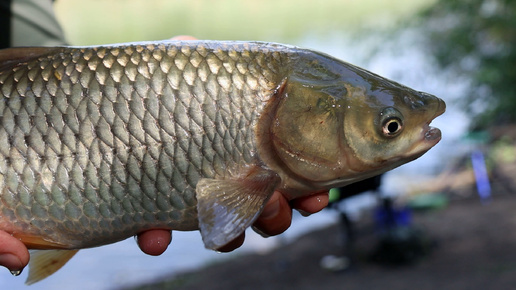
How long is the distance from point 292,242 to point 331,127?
201 inches

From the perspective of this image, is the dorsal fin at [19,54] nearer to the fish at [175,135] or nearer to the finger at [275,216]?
the fish at [175,135]

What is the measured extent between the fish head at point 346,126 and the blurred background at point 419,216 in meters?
3.45

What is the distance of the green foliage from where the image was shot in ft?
27.2

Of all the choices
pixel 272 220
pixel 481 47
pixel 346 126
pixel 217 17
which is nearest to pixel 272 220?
pixel 272 220

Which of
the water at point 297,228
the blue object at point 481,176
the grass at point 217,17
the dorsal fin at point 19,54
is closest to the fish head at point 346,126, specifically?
the dorsal fin at point 19,54

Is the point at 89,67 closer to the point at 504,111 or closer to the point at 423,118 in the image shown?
the point at 423,118

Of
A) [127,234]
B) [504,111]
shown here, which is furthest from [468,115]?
[127,234]

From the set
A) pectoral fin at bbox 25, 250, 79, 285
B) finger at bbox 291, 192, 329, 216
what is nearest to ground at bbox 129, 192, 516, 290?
finger at bbox 291, 192, 329, 216

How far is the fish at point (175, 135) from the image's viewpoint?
1496 millimetres

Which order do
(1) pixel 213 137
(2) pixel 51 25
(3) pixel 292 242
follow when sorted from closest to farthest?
(1) pixel 213 137 < (2) pixel 51 25 < (3) pixel 292 242

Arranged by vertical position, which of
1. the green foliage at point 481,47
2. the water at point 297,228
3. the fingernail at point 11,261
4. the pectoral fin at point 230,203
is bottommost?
the water at point 297,228

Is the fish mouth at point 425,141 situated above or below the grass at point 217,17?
above

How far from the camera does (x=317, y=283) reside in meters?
5.41

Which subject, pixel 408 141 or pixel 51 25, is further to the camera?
pixel 51 25
